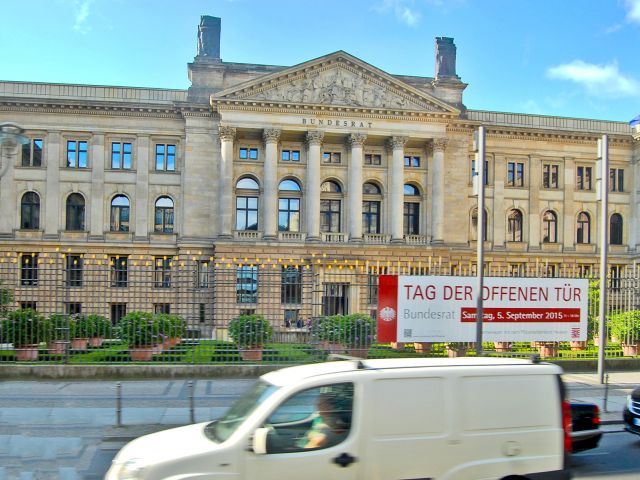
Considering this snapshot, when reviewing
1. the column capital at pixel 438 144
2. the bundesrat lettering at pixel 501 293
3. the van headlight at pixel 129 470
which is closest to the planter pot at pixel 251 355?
the bundesrat lettering at pixel 501 293

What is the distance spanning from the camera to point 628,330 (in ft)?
67.6

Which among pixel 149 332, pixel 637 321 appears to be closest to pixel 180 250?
pixel 149 332

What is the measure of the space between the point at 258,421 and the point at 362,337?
12.7 meters

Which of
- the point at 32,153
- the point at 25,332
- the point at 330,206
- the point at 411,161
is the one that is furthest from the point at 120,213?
the point at 25,332

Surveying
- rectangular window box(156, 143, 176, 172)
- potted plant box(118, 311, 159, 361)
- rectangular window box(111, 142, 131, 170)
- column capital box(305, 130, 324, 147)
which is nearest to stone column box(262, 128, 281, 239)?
column capital box(305, 130, 324, 147)

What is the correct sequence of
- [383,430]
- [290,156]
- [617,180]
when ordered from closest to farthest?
[383,430] < [290,156] < [617,180]

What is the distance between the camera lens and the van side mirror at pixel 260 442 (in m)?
5.64

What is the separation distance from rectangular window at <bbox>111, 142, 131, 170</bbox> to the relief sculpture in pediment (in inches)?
434

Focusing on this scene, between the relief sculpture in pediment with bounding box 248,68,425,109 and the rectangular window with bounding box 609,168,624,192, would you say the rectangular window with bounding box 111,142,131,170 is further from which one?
the rectangular window with bounding box 609,168,624,192

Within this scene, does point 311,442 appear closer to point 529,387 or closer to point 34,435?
point 529,387

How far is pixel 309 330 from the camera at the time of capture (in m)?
18.8

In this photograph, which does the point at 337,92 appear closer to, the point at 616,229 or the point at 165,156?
the point at 165,156

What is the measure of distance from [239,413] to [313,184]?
39.0 meters

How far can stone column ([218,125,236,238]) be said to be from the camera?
43656 mm
